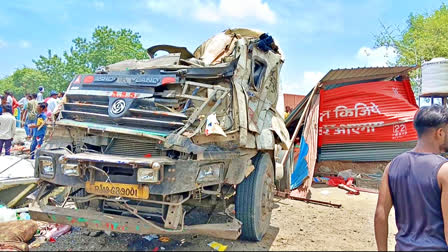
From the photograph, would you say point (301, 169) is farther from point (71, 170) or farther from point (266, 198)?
point (71, 170)

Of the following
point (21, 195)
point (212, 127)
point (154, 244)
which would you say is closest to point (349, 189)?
point (154, 244)

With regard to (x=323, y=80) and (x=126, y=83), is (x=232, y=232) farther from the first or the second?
(x=323, y=80)

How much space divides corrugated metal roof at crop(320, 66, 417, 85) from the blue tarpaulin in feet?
5.58

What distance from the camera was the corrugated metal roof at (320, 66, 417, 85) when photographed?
7.32m

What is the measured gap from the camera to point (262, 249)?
11.8ft

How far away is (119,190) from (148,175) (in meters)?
0.33

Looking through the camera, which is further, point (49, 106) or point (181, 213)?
point (49, 106)

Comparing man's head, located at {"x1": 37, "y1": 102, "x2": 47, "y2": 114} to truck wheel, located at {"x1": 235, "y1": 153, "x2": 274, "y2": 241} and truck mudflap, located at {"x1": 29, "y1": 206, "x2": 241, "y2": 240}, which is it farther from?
truck wheel, located at {"x1": 235, "y1": 153, "x2": 274, "y2": 241}

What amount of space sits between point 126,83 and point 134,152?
2.81 ft

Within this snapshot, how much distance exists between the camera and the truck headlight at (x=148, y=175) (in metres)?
2.81

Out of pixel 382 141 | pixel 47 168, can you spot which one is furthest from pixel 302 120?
pixel 47 168

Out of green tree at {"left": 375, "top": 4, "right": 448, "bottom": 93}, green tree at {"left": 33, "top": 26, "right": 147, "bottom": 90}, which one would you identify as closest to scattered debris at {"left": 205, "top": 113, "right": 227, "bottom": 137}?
green tree at {"left": 375, "top": 4, "right": 448, "bottom": 93}

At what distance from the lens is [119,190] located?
2.91m

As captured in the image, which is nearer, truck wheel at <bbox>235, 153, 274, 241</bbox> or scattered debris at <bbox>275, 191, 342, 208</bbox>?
truck wheel at <bbox>235, 153, 274, 241</bbox>
